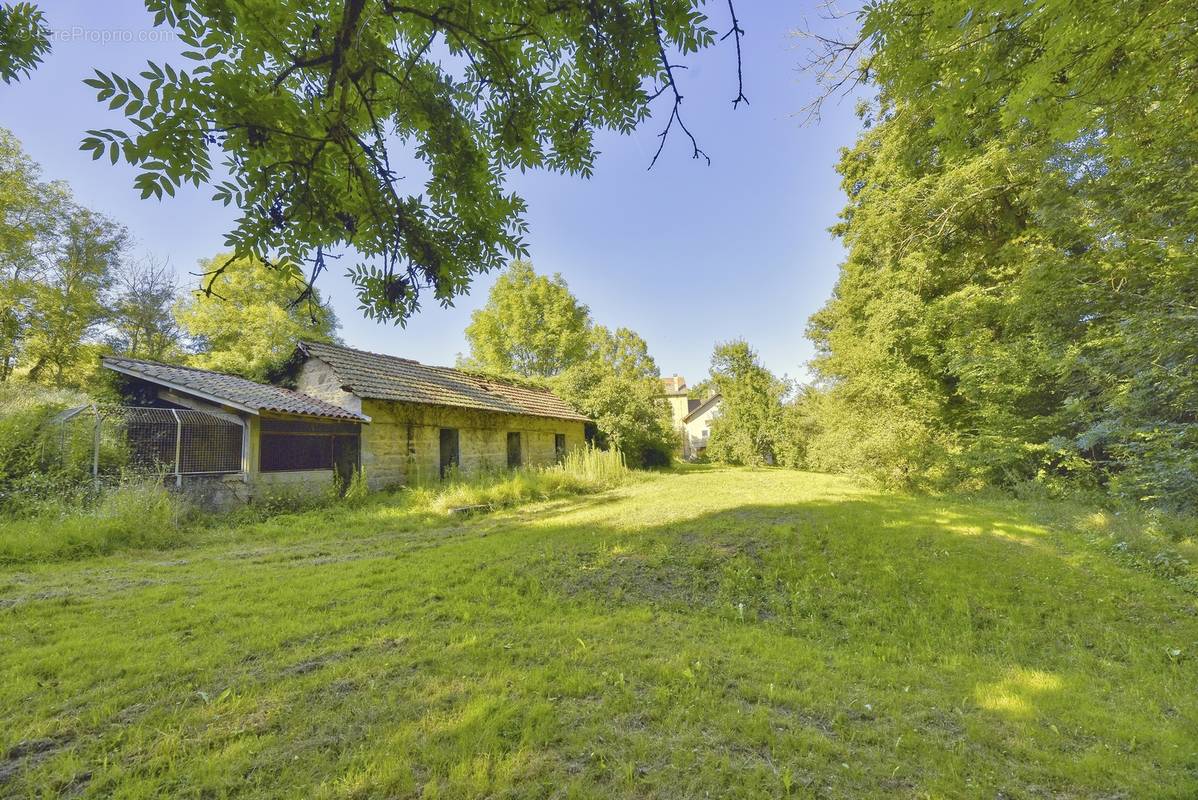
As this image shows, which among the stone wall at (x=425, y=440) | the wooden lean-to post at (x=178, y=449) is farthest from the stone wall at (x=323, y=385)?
the wooden lean-to post at (x=178, y=449)

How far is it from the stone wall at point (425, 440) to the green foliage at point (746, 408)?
11555 mm

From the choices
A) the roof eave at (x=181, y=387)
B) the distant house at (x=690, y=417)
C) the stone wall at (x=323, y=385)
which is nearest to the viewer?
the roof eave at (x=181, y=387)

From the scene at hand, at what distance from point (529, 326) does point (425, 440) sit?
53.9 feet

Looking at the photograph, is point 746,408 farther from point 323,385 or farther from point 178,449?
point 178,449

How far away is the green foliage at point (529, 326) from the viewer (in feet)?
91.9

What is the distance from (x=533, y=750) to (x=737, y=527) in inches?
208

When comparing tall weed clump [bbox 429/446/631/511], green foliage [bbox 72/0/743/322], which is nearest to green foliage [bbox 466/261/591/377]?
tall weed clump [bbox 429/446/631/511]

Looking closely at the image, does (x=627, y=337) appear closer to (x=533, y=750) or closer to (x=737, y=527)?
(x=737, y=527)

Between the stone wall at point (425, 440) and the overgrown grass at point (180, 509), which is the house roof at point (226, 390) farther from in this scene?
the overgrown grass at point (180, 509)

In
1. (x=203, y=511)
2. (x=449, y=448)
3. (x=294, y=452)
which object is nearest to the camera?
(x=203, y=511)

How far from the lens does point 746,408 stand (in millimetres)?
23359

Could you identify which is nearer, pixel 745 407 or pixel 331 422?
pixel 331 422

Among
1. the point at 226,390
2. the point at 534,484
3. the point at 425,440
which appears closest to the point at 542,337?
the point at 425,440

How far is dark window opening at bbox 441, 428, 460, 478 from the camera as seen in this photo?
13.5m
